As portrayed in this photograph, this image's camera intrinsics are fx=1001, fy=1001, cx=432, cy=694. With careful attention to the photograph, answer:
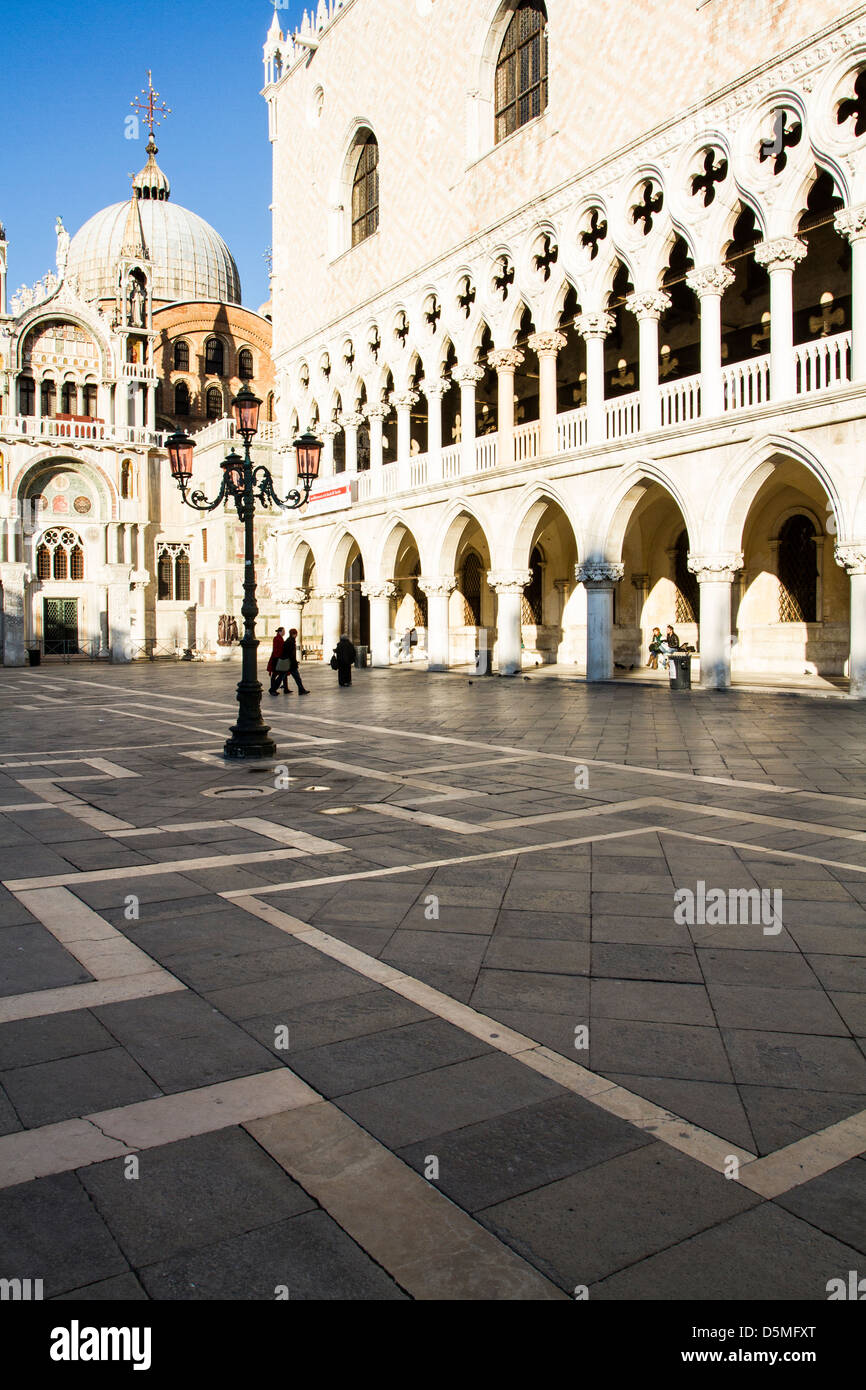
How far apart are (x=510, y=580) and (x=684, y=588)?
4580 millimetres

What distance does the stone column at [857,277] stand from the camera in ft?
52.1

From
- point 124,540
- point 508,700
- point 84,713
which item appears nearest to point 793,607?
point 508,700

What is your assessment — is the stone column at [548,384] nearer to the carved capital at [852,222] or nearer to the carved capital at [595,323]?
the carved capital at [595,323]

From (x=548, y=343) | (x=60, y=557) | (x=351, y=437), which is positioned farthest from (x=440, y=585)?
(x=60, y=557)

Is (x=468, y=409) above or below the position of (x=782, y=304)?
above

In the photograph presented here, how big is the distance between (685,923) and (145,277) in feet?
165

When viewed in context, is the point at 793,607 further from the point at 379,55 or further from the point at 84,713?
the point at 379,55

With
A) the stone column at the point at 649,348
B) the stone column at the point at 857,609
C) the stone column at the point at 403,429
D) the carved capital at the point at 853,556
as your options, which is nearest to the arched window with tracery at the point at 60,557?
the stone column at the point at 403,429

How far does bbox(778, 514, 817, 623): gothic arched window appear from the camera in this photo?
21.4 m

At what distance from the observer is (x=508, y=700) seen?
1788 centimetres

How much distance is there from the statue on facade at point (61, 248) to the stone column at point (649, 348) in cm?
3222

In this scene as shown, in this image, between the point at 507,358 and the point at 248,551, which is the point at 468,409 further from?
the point at 248,551

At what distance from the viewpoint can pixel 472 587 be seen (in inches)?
1268

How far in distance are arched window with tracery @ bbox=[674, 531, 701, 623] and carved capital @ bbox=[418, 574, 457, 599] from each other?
5.87m
